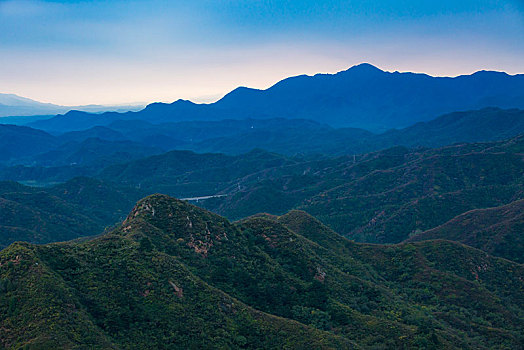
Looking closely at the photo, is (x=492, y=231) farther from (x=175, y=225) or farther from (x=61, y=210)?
(x=61, y=210)

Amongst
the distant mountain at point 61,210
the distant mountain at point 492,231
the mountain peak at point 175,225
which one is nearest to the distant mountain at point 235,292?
the mountain peak at point 175,225

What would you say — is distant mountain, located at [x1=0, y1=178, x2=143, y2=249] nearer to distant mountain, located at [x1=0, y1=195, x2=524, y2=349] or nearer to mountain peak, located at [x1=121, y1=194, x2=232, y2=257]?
mountain peak, located at [x1=121, y1=194, x2=232, y2=257]

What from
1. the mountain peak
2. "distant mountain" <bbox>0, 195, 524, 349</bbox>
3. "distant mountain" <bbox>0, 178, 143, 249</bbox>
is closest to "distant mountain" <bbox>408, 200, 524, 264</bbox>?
"distant mountain" <bbox>0, 195, 524, 349</bbox>

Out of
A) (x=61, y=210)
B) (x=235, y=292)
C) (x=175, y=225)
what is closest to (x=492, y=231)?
(x=235, y=292)

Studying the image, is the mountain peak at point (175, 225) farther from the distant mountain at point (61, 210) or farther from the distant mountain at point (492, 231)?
the distant mountain at point (61, 210)

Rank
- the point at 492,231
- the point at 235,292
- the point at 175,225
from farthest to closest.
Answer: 1. the point at 492,231
2. the point at 175,225
3. the point at 235,292

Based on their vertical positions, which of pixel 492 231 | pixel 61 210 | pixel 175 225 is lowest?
pixel 61 210
